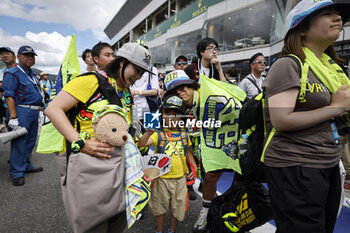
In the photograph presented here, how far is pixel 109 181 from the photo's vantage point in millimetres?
1094

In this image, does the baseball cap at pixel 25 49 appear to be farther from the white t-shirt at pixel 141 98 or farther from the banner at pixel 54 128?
the banner at pixel 54 128

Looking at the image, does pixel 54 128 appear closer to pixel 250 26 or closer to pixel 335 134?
pixel 335 134

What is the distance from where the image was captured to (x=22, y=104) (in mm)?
3482

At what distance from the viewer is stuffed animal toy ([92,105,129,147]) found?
117 cm

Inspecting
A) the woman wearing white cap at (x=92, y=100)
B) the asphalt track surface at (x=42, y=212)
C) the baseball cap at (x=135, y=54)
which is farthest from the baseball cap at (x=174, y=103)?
the asphalt track surface at (x=42, y=212)

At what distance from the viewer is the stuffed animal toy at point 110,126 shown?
117 centimetres

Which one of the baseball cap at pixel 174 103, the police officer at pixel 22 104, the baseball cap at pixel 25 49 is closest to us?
the baseball cap at pixel 174 103

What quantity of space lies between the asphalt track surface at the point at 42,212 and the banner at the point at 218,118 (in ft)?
2.96

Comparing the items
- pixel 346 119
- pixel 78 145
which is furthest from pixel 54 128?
pixel 346 119

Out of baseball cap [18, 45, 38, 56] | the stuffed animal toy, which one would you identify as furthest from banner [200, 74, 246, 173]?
baseball cap [18, 45, 38, 56]

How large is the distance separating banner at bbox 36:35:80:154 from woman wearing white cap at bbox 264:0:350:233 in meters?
1.54

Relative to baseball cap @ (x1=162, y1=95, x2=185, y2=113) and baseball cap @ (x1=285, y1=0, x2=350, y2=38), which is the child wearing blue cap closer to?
baseball cap @ (x1=162, y1=95, x2=185, y2=113)

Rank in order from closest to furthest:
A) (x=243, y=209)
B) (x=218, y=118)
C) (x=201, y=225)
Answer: (x=243, y=209)
(x=218, y=118)
(x=201, y=225)

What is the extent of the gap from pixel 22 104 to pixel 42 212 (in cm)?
206
